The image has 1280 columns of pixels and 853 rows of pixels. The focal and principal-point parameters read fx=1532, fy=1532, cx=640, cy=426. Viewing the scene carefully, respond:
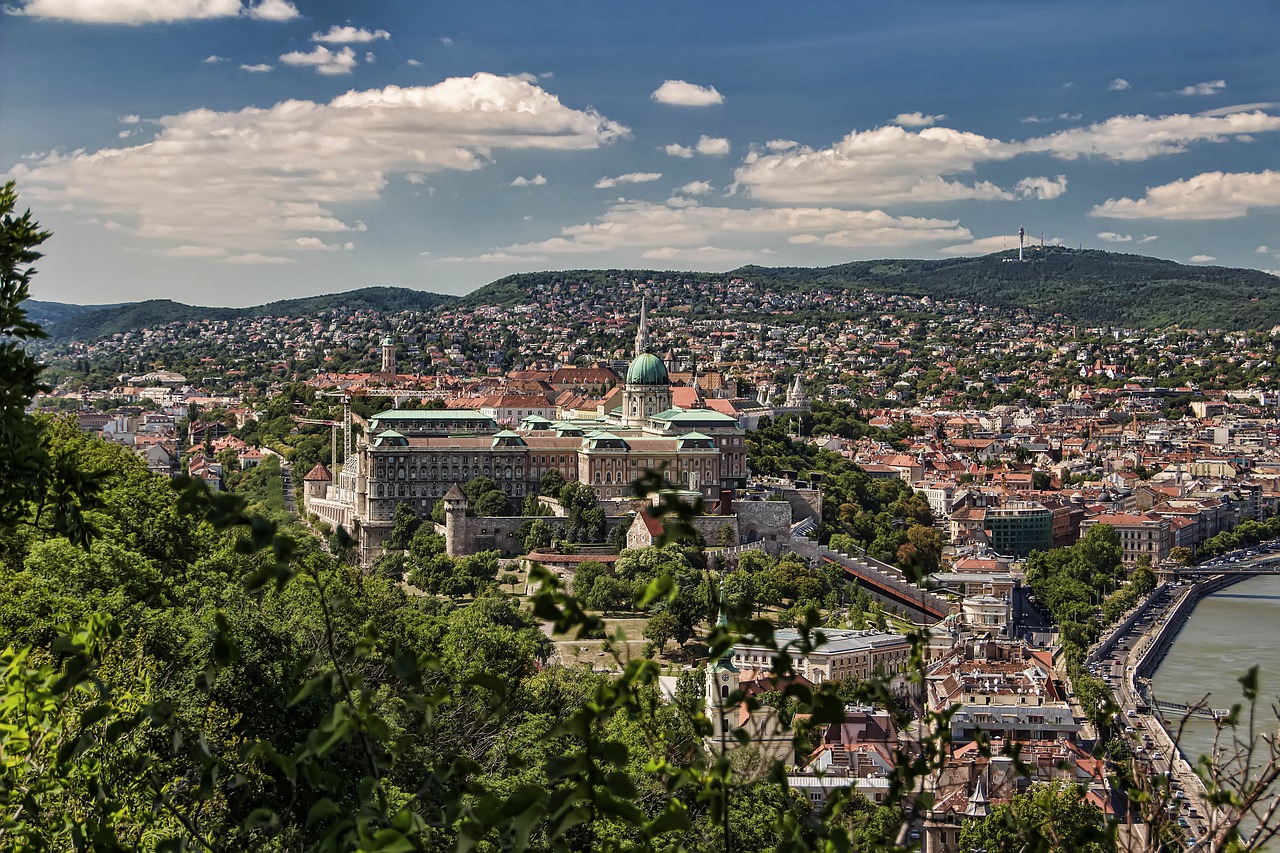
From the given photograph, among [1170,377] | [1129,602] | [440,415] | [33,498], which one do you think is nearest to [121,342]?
[1170,377]

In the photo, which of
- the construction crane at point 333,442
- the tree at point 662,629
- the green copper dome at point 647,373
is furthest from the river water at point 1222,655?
the construction crane at point 333,442

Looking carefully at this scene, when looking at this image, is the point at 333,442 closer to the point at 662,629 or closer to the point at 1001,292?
the point at 662,629

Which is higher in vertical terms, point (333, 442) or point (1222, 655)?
point (333, 442)

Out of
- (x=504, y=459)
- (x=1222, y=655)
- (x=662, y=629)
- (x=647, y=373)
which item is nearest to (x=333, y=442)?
(x=504, y=459)

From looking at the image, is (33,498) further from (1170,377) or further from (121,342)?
(121,342)

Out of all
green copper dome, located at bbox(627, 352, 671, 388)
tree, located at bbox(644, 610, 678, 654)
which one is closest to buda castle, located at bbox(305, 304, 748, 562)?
green copper dome, located at bbox(627, 352, 671, 388)
